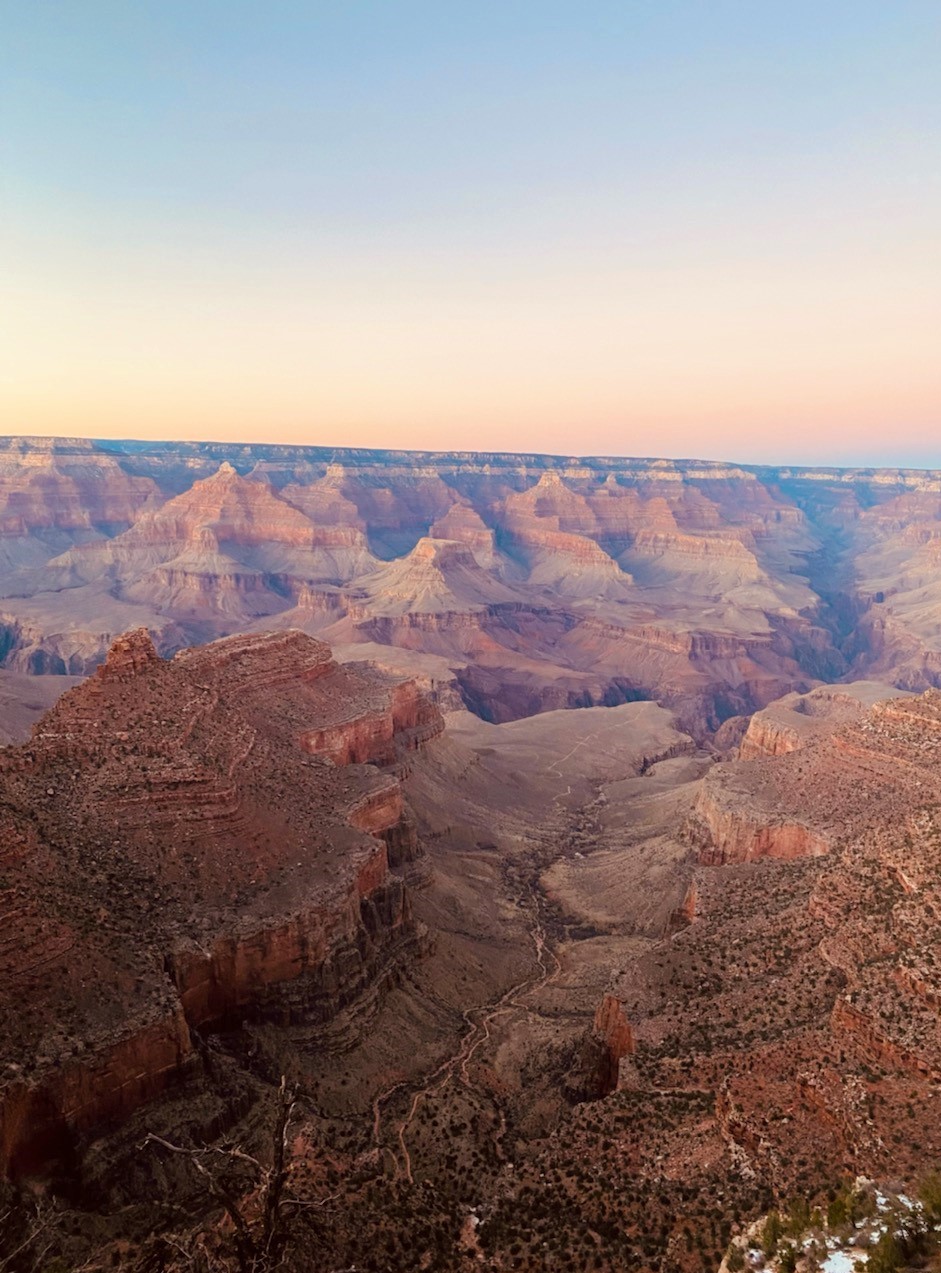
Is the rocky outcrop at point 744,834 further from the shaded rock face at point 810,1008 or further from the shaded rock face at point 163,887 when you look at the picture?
the shaded rock face at point 163,887

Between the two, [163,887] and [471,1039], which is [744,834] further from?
[163,887]

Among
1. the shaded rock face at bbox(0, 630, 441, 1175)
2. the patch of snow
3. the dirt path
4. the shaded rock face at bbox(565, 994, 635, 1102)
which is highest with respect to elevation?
the patch of snow

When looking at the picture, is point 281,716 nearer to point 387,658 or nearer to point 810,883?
point 810,883

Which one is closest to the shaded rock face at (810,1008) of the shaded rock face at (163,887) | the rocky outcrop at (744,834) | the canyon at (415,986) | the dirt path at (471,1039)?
the canyon at (415,986)

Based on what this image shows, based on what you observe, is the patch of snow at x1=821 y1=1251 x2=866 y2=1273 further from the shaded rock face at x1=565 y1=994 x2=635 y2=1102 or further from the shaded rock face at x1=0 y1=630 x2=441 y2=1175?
the shaded rock face at x1=0 y1=630 x2=441 y2=1175

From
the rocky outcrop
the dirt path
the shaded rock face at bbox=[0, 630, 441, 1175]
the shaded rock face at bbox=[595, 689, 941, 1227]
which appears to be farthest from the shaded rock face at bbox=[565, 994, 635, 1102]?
the rocky outcrop

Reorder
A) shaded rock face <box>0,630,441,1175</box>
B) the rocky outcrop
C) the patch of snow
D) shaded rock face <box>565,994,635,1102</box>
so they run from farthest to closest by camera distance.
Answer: the rocky outcrop → shaded rock face <box>565,994,635,1102</box> → shaded rock face <box>0,630,441,1175</box> → the patch of snow

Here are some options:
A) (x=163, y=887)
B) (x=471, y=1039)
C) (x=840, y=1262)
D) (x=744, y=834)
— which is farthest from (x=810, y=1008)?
(x=744, y=834)

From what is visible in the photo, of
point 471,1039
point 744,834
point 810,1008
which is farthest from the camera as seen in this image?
point 744,834
